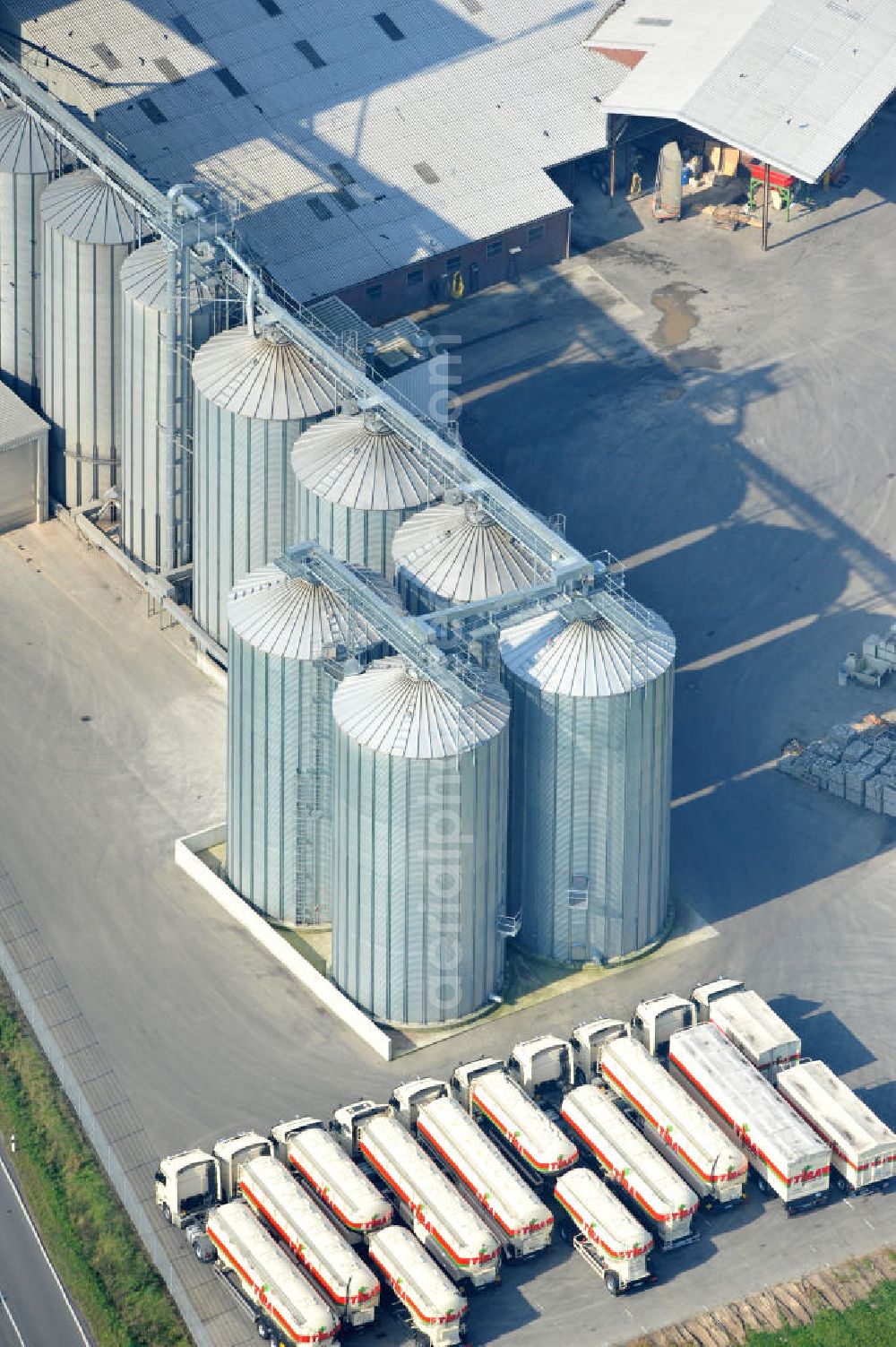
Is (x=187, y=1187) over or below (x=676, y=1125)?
below

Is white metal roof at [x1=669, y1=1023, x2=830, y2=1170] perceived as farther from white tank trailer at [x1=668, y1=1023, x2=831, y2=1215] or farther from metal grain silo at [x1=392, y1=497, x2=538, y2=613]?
metal grain silo at [x1=392, y1=497, x2=538, y2=613]

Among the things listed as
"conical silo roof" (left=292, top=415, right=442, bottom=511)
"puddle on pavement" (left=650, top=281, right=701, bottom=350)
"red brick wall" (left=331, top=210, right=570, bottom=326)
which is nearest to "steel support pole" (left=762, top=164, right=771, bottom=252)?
"puddle on pavement" (left=650, top=281, right=701, bottom=350)

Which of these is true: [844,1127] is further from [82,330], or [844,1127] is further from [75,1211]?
[82,330]

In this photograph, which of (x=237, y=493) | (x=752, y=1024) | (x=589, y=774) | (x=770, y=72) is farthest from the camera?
(x=770, y=72)

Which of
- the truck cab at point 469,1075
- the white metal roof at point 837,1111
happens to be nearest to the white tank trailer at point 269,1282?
the truck cab at point 469,1075

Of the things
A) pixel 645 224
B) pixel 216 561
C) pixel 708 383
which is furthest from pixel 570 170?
pixel 216 561

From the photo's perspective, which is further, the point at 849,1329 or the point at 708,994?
the point at 708,994

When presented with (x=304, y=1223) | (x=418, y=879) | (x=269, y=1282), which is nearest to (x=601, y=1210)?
(x=304, y=1223)
